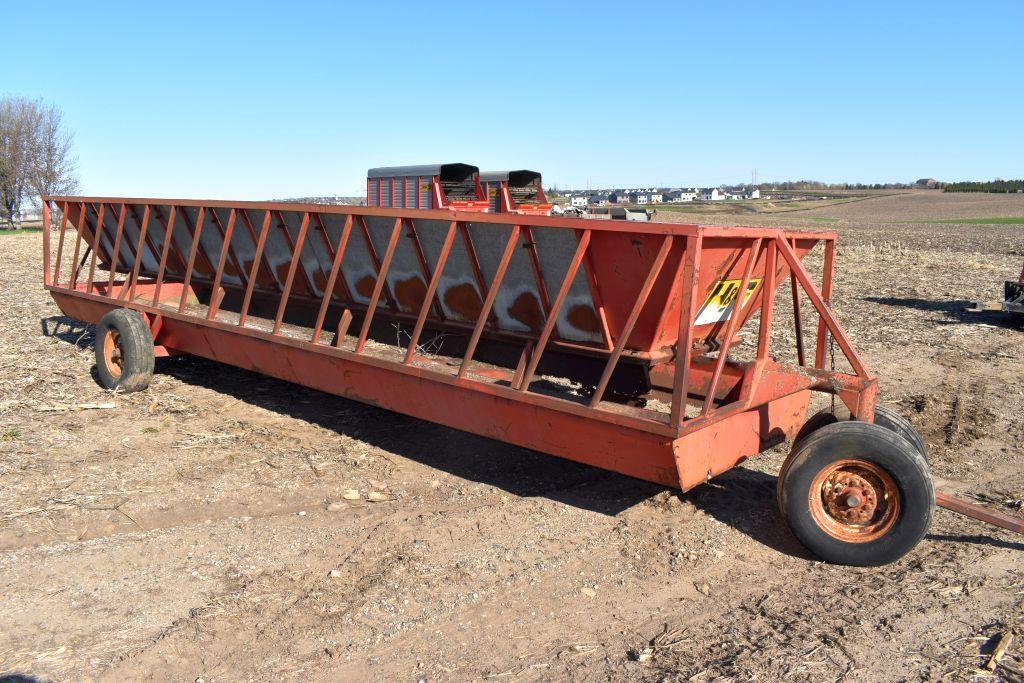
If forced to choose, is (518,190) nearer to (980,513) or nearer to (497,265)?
(497,265)

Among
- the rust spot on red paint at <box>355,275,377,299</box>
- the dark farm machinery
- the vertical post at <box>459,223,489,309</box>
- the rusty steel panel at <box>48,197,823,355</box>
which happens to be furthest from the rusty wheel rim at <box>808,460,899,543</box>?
the dark farm machinery

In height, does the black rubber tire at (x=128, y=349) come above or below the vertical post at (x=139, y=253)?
below

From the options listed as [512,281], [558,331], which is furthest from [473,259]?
[558,331]

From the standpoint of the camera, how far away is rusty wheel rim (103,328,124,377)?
7975 millimetres

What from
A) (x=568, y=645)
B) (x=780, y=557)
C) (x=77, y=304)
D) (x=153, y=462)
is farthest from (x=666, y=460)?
(x=77, y=304)

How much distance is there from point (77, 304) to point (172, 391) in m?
1.94

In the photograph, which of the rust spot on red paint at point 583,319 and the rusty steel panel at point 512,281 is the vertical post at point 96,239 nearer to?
the rusty steel panel at point 512,281

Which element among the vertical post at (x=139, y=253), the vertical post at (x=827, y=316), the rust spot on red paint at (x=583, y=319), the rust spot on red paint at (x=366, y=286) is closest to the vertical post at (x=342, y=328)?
the rust spot on red paint at (x=366, y=286)

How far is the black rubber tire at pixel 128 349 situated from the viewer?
7.66m

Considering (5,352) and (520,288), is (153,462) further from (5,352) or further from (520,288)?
(5,352)

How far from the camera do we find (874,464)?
433 cm

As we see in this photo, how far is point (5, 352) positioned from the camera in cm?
951

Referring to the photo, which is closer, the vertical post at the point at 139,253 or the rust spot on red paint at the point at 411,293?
the rust spot on red paint at the point at 411,293

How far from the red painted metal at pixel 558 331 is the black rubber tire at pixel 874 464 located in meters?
0.43
